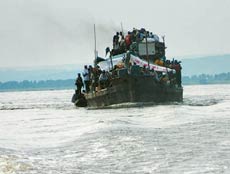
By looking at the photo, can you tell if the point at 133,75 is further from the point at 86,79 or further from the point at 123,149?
the point at 123,149

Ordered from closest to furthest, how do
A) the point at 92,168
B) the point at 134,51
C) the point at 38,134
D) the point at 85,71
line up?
the point at 92,168 → the point at 38,134 → the point at 134,51 → the point at 85,71

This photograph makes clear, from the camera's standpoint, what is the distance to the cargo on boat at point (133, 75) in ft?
121

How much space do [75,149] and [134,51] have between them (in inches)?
1007

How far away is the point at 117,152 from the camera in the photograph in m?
14.5

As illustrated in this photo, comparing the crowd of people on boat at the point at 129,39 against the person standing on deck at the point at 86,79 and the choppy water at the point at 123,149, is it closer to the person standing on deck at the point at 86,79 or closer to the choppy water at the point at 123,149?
the person standing on deck at the point at 86,79

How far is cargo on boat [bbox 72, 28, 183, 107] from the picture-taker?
36875 mm

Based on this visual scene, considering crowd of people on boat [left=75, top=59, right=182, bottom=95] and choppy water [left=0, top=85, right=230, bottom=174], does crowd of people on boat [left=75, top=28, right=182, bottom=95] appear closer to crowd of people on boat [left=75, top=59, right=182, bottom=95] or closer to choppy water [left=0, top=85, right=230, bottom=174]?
crowd of people on boat [left=75, top=59, right=182, bottom=95]

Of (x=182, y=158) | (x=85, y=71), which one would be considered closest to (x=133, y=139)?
(x=182, y=158)

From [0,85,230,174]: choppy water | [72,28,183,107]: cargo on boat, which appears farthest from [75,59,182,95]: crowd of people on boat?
[0,85,230,174]: choppy water

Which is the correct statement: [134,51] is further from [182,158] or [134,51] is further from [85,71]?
[182,158]

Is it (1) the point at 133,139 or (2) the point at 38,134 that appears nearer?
(1) the point at 133,139

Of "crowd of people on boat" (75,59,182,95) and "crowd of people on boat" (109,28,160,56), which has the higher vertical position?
"crowd of people on boat" (109,28,160,56)

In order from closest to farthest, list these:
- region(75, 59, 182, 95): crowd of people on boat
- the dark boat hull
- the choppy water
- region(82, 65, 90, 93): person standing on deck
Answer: the choppy water → the dark boat hull → region(75, 59, 182, 95): crowd of people on boat → region(82, 65, 90, 93): person standing on deck

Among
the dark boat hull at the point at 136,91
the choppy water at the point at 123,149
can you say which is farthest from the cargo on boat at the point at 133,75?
the choppy water at the point at 123,149
